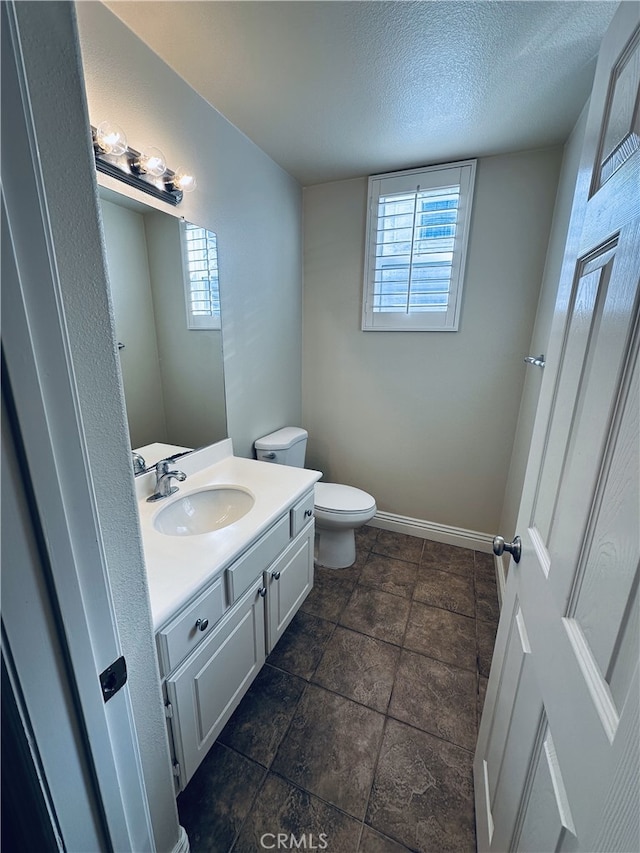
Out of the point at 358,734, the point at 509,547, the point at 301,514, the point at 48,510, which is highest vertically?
the point at 48,510

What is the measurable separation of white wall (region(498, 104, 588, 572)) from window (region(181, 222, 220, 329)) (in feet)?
5.13

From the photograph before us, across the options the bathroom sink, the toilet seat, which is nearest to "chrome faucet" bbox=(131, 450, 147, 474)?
the bathroom sink

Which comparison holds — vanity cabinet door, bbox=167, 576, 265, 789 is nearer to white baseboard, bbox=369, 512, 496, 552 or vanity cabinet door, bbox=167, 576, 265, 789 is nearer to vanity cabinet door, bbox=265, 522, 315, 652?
vanity cabinet door, bbox=265, 522, 315, 652

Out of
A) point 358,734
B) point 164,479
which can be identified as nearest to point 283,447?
point 164,479

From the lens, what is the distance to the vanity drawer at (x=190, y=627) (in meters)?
0.85

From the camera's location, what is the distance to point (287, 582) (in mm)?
1482

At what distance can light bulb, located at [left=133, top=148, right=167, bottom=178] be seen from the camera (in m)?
1.21

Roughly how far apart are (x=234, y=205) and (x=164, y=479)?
4.55 feet

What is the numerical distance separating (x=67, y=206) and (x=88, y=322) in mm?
154

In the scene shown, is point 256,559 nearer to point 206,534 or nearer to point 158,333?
point 206,534

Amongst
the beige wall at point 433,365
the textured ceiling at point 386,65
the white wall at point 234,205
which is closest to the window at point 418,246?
the beige wall at point 433,365

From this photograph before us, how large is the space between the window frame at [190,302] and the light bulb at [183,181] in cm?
12

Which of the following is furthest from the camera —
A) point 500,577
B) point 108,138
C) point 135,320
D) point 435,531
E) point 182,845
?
point 435,531

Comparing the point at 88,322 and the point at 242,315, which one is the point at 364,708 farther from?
the point at 242,315
